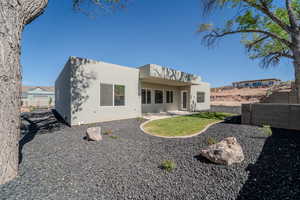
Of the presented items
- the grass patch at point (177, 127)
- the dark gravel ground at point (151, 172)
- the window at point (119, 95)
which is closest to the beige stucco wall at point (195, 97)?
the grass patch at point (177, 127)

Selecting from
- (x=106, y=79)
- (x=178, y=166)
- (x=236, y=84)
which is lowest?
(x=178, y=166)

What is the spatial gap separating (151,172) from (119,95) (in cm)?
679

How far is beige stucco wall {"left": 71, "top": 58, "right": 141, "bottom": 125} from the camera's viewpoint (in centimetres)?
712

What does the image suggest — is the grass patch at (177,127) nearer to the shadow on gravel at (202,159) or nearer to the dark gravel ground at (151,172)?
the dark gravel ground at (151,172)

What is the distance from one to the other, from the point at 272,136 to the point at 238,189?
3.46 m

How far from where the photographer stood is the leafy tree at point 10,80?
2279 mm

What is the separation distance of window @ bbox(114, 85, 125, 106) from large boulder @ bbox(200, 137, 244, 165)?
6767mm

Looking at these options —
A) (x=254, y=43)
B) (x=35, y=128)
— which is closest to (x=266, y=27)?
(x=254, y=43)

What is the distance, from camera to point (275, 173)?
2.66 m

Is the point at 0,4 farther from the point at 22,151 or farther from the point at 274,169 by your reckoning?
the point at 274,169

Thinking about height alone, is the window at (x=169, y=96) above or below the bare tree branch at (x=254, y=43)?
below

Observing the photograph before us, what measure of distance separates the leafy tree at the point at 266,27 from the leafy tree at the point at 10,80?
32.2ft

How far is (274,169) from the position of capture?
279 centimetres

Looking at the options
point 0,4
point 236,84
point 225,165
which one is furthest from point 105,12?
point 236,84
